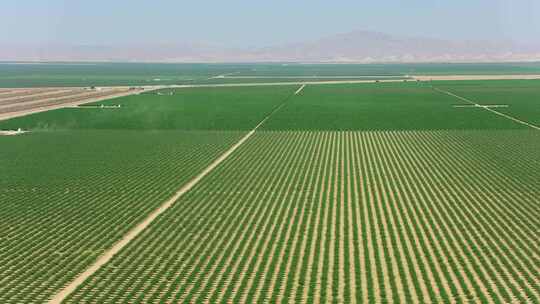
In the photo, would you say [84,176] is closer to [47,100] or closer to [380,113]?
[380,113]

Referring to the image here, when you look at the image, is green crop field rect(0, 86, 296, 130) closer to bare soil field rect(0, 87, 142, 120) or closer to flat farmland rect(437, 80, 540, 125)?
bare soil field rect(0, 87, 142, 120)

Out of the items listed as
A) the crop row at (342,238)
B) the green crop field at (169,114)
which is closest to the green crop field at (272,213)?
the crop row at (342,238)

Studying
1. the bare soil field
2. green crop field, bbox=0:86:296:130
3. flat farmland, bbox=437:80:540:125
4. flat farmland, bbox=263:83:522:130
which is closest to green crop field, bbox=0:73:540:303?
flat farmland, bbox=263:83:522:130

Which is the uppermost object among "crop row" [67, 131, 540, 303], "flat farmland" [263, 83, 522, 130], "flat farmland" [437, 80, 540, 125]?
"flat farmland" [437, 80, 540, 125]

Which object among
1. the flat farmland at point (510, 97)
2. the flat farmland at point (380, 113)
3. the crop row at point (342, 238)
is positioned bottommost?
the crop row at point (342, 238)

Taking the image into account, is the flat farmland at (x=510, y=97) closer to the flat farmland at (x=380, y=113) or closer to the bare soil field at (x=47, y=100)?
the flat farmland at (x=380, y=113)

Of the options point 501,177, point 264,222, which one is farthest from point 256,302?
point 501,177

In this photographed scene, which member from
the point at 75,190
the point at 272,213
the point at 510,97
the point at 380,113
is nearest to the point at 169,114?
the point at 380,113
